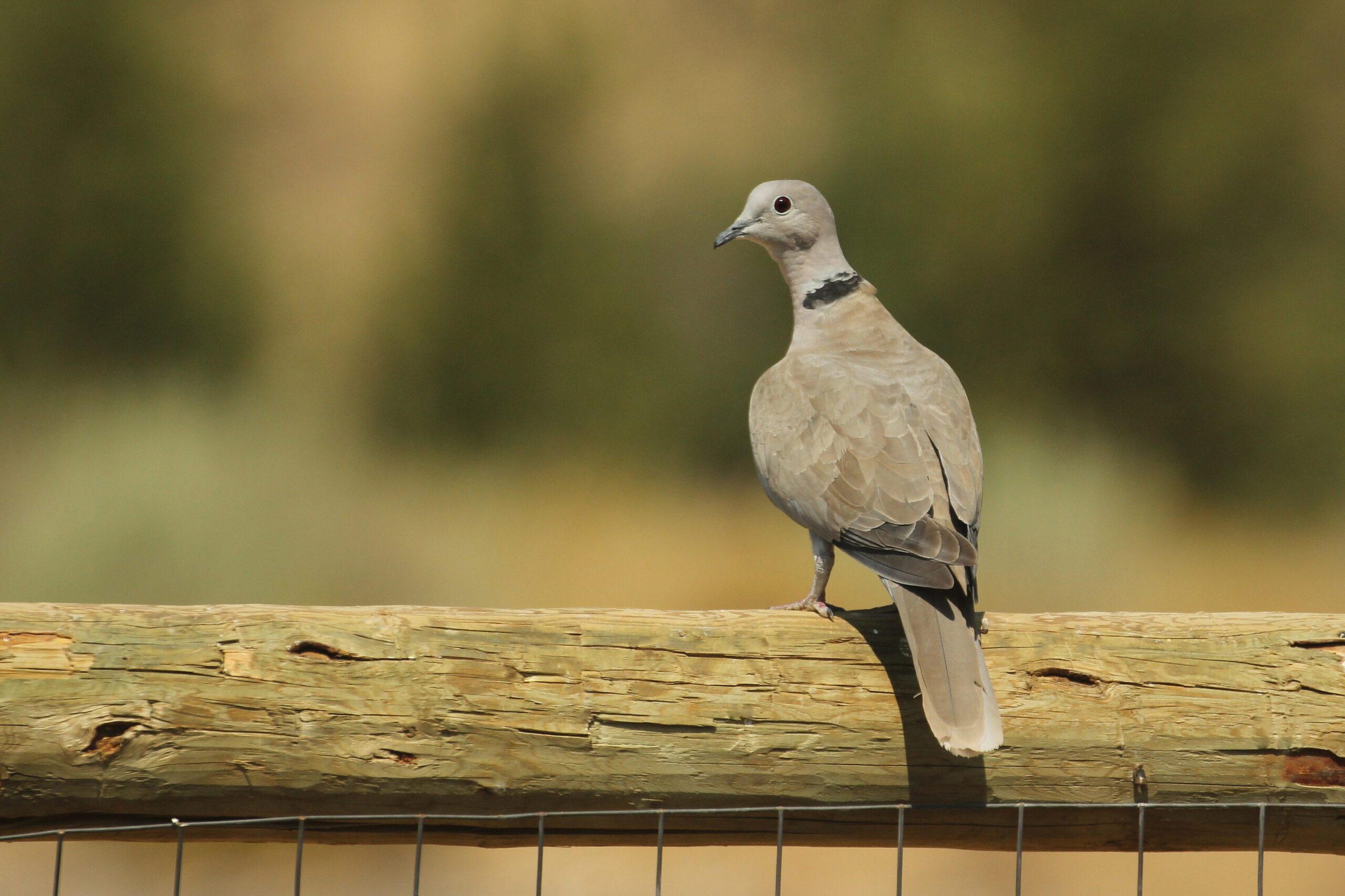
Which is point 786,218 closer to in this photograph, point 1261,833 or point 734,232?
point 734,232

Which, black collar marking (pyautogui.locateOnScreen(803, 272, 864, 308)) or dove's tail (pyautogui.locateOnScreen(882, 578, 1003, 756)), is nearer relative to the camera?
dove's tail (pyautogui.locateOnScreen(882, 578, 1003, 756))

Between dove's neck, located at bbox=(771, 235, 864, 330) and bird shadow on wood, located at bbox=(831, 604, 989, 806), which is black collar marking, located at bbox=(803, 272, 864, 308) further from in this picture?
bird shadow on wood, located at bbox=(831, 604, 989, 806)

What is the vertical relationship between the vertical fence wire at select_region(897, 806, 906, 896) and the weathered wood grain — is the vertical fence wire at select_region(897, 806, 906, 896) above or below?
below

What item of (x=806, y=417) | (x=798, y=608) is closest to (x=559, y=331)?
(x=806, y=417)

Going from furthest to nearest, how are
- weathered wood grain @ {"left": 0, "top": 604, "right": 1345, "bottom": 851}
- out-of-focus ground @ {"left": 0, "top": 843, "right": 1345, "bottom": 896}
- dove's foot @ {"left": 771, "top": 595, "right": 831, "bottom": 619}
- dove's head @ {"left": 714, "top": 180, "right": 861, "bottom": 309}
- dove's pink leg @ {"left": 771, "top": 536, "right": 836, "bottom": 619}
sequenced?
out-of-focus ground @ {"left": 0, "top": 843, "right": 1345, "bottom": 896} → dove's head @ {"left": 714, "top": 180, "right": 861, "bottom": 309} → dove's pink leg @ {"left": 771, "top": 536, "right": 836, "bottom": 619} → dove's foot @ {"left": 771, "top": 595, "right": 831, "bottom": 619} → weathered wood grain @ {"left": 0, "top": 604, "right": 1345, "bottom": 851}

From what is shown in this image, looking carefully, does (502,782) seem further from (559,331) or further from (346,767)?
(559,331)

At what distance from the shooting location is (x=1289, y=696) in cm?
188

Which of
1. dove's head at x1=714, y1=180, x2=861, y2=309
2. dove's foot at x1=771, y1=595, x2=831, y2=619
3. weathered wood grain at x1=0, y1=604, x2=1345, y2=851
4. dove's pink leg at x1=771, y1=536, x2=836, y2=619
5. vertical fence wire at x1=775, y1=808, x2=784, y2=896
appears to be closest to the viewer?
weathered wood grain at x1=0, y1=604, x2=1345, y2=851

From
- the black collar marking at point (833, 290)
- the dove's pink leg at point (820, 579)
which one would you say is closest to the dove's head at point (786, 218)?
the black collar marking at point (833, 290)

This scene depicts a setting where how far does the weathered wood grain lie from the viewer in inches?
65.4

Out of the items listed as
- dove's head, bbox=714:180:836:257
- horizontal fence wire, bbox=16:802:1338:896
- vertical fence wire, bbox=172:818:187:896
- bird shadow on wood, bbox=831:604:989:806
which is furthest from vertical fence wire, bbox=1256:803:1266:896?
dove's head, bbox=714:180:836:257

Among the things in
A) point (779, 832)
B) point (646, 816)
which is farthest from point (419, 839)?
point (779, 832)

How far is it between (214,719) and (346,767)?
0.20 metres

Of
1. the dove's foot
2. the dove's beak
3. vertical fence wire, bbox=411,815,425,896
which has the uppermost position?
the dove's beak
